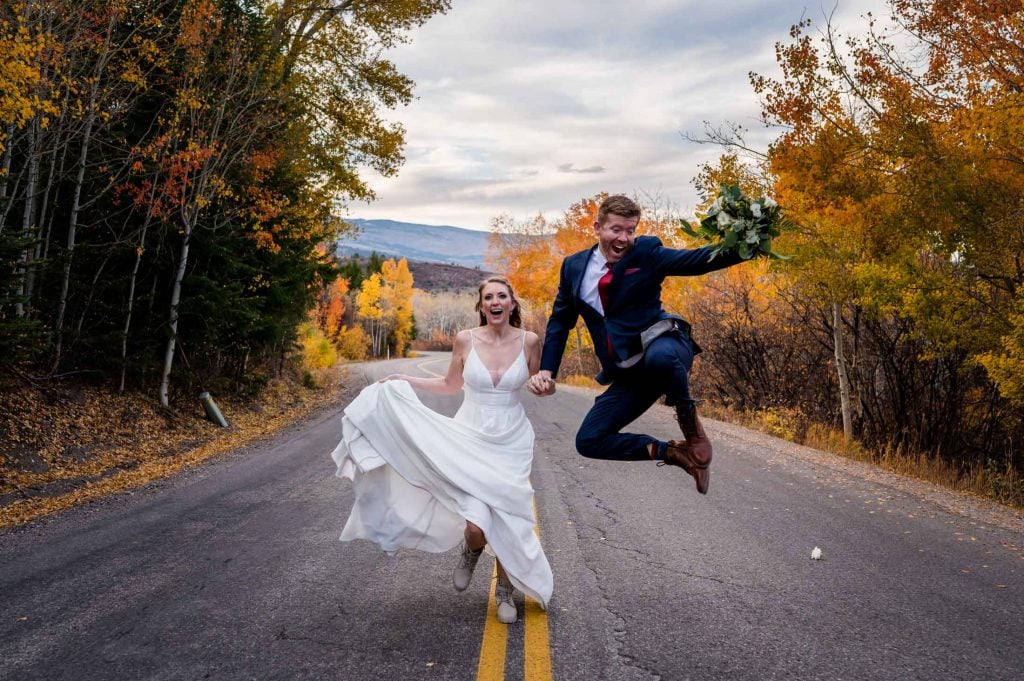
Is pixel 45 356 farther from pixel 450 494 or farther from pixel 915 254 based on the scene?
pixel 915 254

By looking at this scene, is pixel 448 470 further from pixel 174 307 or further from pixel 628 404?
A: pixel 174 307

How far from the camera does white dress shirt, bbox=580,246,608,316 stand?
475 centimetres

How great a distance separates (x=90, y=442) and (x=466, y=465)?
30.0 ft

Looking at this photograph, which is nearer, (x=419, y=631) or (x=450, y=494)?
(x=419, y=631)

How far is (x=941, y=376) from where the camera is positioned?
50.8 feet

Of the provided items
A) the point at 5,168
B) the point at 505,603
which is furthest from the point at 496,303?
the point at 5,168

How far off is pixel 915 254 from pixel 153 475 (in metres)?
11.9

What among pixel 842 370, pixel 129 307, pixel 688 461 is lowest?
pixel 129 307

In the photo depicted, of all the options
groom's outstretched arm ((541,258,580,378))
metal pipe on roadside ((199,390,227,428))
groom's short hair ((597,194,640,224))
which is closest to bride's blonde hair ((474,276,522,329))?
groom's outstretched arm ((541,258,580,378))

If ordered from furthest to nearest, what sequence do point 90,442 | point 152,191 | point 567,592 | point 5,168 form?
1. point 152,191
2. point 90,442
3. point 5,168
4. point 567,592

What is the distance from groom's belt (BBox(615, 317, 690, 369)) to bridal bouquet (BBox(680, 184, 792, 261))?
501 millimetres

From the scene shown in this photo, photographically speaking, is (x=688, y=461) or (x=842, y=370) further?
(x=842, y=370)

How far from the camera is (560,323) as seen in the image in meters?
5.07

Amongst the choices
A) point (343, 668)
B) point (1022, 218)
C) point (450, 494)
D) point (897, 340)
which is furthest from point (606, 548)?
point (897, 340)
